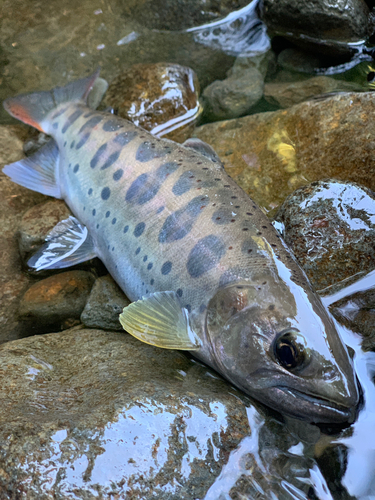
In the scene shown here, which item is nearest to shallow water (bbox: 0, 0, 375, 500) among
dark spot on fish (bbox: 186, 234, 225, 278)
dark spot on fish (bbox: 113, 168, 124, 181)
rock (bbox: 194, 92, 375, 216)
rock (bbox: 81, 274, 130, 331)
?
rock (bbox: 194, 92, 375, 216)

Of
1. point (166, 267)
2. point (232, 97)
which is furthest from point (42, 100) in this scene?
point (166, 267)

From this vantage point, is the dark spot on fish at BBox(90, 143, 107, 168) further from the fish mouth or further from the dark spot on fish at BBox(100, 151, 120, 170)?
the fish mouth

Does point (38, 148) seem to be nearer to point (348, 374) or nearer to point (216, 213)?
point (216, 213)

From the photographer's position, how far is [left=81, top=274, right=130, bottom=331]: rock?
12.3ft

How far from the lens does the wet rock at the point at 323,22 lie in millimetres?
5531

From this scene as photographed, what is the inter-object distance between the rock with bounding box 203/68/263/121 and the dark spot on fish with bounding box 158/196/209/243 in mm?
2387

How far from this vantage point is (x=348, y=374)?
255cm

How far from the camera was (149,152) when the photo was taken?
12.8ft

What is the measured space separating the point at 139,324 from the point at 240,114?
3463 millimetres

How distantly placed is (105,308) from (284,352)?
71.4 inches

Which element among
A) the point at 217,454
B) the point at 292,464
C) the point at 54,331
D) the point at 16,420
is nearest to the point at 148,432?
the point at 217,454

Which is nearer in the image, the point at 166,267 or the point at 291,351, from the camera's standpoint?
the point at 291,351

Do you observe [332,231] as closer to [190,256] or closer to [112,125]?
[190,256]

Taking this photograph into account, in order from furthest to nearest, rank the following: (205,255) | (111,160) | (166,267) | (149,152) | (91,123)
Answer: (91,123) → (111,160) → (149,152) → (166,267) → (205,255)
